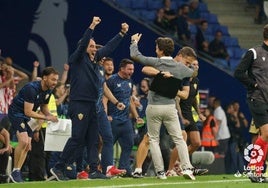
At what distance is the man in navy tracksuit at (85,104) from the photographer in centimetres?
1725

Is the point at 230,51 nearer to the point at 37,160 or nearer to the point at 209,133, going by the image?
the point at 209,133


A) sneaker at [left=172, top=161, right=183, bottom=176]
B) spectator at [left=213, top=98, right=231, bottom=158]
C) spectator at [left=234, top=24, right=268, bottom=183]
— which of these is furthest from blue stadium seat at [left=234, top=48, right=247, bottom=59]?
spectator at [left=234, top=24, right=268, bottom=183]

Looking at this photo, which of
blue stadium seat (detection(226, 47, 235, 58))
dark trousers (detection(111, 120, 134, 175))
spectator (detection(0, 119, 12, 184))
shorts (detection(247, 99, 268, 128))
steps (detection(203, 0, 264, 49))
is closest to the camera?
shorts (detection(247, 99, 268, 128))

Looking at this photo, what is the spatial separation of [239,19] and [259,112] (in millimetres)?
17444

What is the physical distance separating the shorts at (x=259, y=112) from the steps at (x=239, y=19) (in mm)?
15751

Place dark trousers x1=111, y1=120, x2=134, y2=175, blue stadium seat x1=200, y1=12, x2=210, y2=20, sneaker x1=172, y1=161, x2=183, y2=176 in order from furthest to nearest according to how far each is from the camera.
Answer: blue stadium seat x1=200, y1=12, x2=210, y2=20 → dark trousers x1=111, y1=120, x2=134, y2=175 → sneaker x1=172, y1=161, x2=183, y2=176

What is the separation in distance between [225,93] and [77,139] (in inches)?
478

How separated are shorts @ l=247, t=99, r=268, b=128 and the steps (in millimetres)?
15751

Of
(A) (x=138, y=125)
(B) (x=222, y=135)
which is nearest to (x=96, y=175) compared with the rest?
(A) (x=138, y=125)

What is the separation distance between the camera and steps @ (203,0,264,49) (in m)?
32.0

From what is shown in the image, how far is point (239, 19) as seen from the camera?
108 ft

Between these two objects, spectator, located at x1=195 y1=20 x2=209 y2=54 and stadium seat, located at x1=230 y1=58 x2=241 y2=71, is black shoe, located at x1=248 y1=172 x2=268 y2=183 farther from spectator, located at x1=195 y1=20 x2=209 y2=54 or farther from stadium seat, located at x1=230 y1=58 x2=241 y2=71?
stadium seat, located at x1=230 y1=58 x2=241 y2=71

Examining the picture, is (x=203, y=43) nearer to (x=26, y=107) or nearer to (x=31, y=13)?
Answer: (x=31, y=13)

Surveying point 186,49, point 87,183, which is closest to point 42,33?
point 186,49
